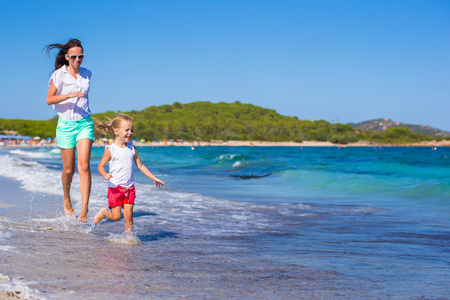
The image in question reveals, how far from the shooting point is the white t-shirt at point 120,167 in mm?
4199

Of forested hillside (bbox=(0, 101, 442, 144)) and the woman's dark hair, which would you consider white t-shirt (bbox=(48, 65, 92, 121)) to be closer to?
the woman's dark hair

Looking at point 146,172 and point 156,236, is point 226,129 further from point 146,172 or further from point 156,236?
point 146,172

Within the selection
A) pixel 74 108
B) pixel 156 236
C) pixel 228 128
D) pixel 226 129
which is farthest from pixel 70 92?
pixel 228 128

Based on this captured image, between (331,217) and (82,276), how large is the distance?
483cm

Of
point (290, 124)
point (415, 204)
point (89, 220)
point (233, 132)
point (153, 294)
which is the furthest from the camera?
point (290, 124)

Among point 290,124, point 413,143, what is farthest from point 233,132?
point 413,143

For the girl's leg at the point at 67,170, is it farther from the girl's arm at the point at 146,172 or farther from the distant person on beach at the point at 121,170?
the girl's arm at the point at 146,172

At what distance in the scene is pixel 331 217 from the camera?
6910 millimetres

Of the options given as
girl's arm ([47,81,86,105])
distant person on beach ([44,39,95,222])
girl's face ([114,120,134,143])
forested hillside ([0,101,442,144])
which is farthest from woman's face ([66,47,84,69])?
forested hillside ([0,101,442,144])

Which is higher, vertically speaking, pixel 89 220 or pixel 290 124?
pixel 290 124

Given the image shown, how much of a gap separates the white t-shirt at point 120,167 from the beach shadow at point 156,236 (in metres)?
0.63

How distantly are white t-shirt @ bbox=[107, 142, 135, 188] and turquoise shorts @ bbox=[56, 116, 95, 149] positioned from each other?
806 millimetres

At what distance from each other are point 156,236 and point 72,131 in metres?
1.52

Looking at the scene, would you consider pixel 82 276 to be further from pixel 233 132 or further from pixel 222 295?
pixel 233 132
